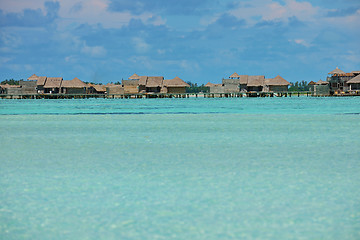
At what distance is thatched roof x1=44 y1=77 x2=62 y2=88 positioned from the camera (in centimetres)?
10075

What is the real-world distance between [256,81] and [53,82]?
39.7 meters

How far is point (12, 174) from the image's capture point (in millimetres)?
9656

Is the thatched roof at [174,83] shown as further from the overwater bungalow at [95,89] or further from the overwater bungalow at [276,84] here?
the overwater bungalow at [95,89]

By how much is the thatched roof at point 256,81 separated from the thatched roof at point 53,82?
122ft

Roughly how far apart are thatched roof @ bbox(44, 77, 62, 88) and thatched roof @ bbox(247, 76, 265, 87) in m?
37.2

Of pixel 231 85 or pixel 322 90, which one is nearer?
pixel 322 90

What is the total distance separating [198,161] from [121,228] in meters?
5.14

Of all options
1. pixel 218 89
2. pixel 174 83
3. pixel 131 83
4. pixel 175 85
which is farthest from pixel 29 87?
pixel 218 89

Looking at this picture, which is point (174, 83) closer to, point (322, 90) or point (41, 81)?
point (41, 81)

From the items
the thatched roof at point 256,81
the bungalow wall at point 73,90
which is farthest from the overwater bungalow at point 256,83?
the bungalow wall at point 73,90

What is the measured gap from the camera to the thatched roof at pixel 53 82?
3967 inches

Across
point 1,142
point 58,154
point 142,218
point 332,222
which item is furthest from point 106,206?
point 1,142

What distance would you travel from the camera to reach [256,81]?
103062 millimetres

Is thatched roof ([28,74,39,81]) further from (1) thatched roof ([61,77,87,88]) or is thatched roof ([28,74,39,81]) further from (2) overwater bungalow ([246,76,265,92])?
(2) overwater bungalow ([246,76,265,92])
